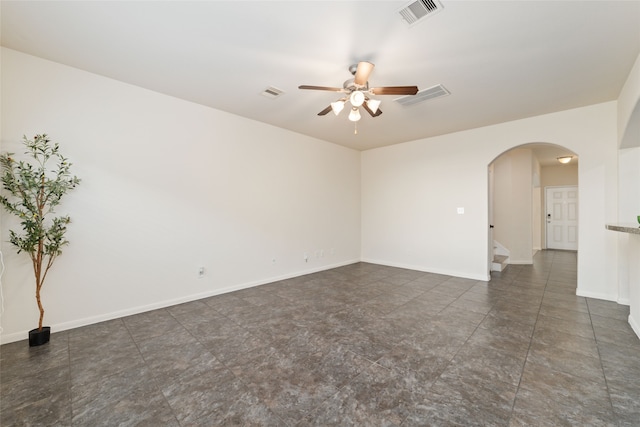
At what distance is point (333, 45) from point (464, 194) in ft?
13.1

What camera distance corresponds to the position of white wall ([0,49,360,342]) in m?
2.69

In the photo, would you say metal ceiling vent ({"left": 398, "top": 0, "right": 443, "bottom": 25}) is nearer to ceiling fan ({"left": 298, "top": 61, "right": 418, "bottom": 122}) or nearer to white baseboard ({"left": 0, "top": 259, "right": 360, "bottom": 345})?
ceiling fan ({"left": 298, "top": 61, "right": 418, "bottom": 122})

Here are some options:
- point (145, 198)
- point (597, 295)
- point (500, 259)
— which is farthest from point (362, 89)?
point (500, 259)

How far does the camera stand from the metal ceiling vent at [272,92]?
3320 mm

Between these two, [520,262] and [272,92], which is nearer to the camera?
[272,92]

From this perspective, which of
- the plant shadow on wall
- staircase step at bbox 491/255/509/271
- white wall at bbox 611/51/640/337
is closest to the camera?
the plant shadow on wall

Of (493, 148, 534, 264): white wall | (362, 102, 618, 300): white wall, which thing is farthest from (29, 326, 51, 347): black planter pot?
(493, 148, 534, 264): white wall

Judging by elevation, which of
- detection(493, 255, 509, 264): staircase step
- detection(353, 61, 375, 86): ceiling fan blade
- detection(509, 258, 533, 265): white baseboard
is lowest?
detection(509, 258, 533, 265): white baseboard

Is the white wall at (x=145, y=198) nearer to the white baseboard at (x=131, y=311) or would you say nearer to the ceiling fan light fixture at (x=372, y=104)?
the white baseboard at (x=131, y=311)

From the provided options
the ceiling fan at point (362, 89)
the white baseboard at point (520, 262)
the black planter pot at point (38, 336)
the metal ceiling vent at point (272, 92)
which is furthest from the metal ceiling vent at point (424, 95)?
the white baseboard at point (520, 262)

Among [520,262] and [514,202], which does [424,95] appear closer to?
[514,202]

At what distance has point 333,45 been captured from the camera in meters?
2.43

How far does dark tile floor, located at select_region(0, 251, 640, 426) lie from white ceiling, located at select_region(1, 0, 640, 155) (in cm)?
295

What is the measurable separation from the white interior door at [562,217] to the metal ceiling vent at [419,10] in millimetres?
9686
